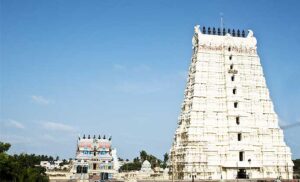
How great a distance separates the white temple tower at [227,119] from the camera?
226 feet

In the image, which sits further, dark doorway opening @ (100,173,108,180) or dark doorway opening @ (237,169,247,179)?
dark doorway opening @ (100,173,108,180)

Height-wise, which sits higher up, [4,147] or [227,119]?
[227,119]

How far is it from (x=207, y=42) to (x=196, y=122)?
48.5ft

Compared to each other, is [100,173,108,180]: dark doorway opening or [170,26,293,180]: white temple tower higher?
[170,26,293,180]: white temple tower

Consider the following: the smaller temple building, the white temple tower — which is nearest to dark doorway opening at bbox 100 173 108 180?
the smaller temple building

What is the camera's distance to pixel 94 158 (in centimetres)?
8869

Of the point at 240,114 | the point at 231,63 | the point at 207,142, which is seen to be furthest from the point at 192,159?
the point at 231,63

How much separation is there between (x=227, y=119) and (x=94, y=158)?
31135 mm

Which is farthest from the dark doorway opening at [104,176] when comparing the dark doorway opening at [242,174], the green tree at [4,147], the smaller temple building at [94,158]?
the dark doorway opening at [242,174]

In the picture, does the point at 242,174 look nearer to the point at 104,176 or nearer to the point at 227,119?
the point at 227,119

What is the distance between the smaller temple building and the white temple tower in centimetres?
1837

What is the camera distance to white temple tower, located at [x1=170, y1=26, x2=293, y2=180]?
68875 millimetres

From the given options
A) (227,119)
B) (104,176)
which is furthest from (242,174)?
(104,176)

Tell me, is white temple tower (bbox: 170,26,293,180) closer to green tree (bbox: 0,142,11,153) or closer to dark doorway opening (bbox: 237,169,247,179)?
dark doorway opening (bbox: 237,169,247,179)
